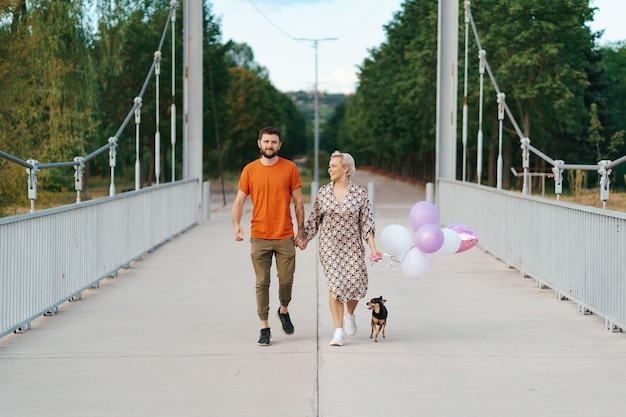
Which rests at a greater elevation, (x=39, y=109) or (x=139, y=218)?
(x=39, y=109)

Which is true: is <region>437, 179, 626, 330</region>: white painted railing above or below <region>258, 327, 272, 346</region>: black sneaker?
above

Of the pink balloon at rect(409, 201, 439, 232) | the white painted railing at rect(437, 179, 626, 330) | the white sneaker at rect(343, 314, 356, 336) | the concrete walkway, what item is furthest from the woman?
the white painted railing at rect(437, 179, 626, 330)

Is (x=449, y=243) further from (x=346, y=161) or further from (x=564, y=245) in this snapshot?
(x=564, y=245)

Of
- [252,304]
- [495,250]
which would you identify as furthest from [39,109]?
[252,304]

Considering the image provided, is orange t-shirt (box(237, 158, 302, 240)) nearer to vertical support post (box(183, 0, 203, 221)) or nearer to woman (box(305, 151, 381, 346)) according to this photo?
woman (box(305, 151, 381, 346))

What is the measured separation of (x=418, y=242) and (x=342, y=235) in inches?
33.6

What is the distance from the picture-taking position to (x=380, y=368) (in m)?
8.24

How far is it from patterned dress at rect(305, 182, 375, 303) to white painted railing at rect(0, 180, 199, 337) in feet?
7.63

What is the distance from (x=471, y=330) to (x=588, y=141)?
46.1m

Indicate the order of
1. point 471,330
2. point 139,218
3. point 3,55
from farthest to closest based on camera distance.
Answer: point 3,55 → point 139,218 → point 471,330

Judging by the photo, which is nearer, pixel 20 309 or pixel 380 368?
pixel 380 368

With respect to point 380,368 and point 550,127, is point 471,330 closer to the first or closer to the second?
point 380,368

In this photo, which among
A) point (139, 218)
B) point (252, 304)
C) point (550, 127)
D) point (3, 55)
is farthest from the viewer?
point (550, 127)

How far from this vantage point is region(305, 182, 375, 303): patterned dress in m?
9.23
